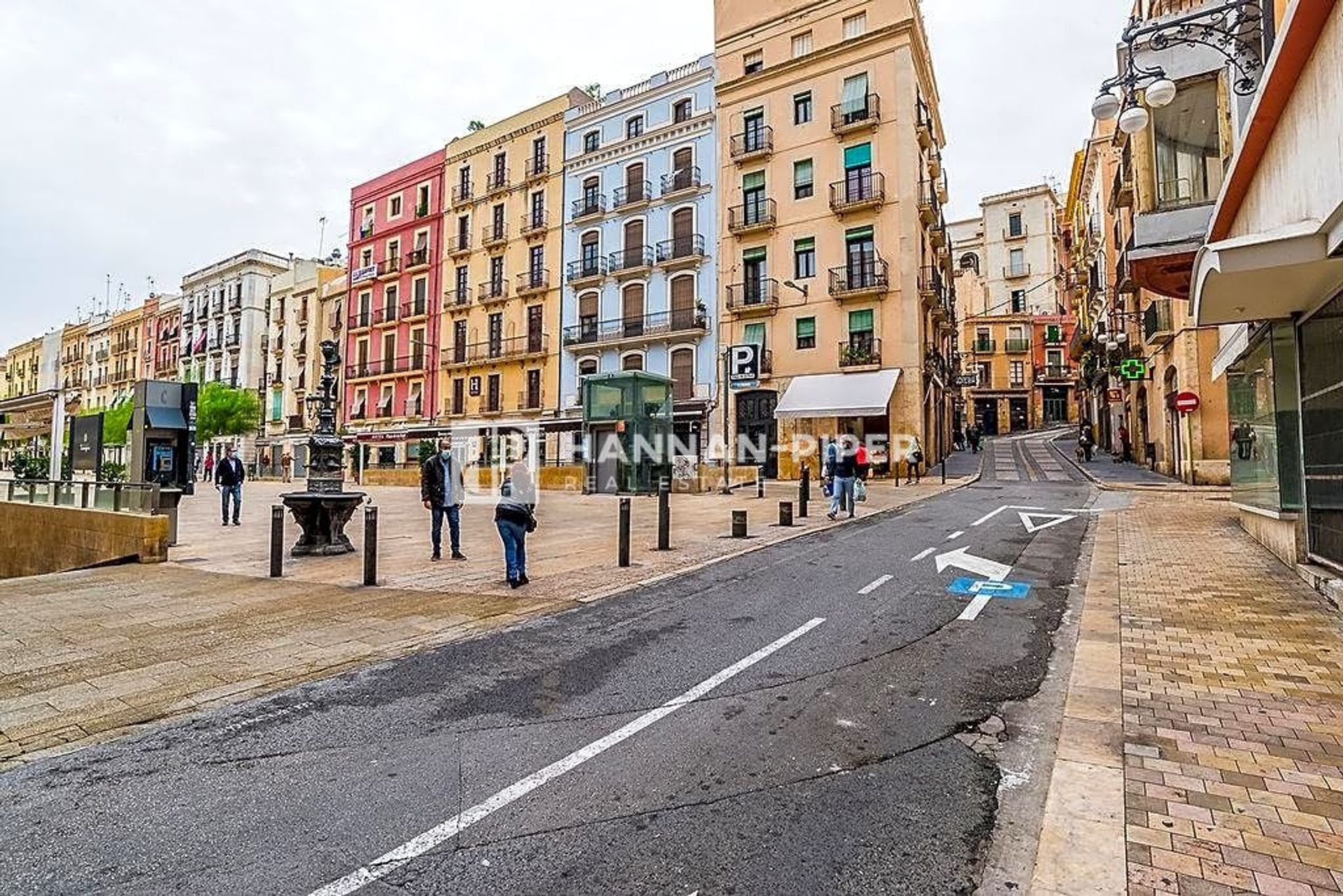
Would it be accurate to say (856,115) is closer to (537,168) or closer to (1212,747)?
(537,168)

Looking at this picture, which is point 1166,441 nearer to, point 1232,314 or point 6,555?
point 1232,314

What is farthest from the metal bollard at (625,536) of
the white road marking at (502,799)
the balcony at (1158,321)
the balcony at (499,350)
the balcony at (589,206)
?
the balcony at (589,206)

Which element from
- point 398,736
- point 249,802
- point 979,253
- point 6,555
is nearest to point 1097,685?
point 398,736

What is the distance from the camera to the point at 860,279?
2722cm

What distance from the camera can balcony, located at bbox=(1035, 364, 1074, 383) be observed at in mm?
56469

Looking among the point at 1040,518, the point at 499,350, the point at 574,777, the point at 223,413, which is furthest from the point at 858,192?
the point at 223,413

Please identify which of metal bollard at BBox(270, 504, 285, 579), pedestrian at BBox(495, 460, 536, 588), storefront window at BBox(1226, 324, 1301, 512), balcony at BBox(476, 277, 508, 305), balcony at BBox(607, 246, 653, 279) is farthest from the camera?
balcony at BBox(476, 277, 508, 305)

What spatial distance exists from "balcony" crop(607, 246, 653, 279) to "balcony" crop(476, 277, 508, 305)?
23.2 feet

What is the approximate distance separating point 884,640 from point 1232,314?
4.99 meters

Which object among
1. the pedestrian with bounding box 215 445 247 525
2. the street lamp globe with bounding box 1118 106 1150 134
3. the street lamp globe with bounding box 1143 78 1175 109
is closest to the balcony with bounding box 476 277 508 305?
the pedestrian with bounding box 215 445 247 525

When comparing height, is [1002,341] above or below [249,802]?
above

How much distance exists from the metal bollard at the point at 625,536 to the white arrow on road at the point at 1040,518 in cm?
713

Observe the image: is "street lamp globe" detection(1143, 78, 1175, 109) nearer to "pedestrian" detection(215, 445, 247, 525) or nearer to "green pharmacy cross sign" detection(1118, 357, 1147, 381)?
"pedestrian" detection(215, 445, 247, 525)

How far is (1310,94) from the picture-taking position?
466 centimetres
